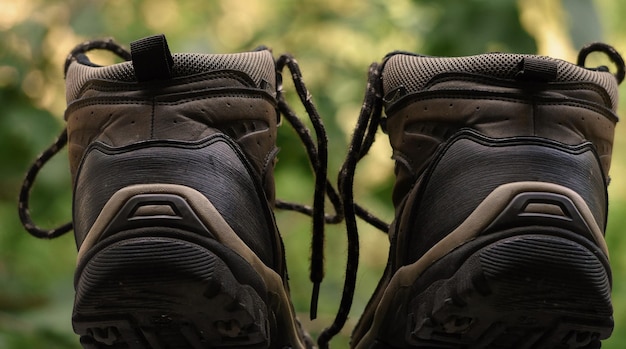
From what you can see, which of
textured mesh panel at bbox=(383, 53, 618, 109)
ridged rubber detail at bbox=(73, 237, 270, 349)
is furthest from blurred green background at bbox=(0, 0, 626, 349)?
ridged rubber detail at bbox=(73, 237, 270, 349)

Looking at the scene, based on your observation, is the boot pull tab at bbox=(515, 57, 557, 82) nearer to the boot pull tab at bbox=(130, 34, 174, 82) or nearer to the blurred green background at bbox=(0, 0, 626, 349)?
the boot pull tab at bbox=(130, 34, 174, 82)

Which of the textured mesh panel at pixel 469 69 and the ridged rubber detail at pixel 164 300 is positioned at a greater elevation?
the textured mesh panel at pixel 469 69

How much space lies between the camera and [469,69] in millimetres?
789

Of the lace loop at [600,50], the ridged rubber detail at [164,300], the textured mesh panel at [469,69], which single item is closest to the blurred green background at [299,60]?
the lace loop at [600,50]

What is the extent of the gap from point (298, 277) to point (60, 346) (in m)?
0.57

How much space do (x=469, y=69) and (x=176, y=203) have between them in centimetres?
29

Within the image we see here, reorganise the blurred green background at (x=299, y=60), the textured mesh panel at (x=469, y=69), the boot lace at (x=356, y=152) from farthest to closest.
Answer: the blurred green background at (x=299, y=60) < the boot lace at (x=356, y=152) < the textured mesh panel at (x=469, y=69)

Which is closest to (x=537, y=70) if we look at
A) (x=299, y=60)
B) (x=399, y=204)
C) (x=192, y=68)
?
(x=399, y=204)

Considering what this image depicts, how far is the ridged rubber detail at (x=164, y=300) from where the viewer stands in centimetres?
68

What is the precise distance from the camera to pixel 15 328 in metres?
1.60

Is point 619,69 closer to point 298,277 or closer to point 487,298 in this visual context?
point 487,298

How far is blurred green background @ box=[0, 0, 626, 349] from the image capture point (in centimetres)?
157

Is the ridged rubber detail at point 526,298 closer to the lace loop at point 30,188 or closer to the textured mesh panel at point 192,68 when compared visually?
the textured mesh panel at point 192,68

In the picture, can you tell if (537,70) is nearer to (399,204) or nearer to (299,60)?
(399,204)
